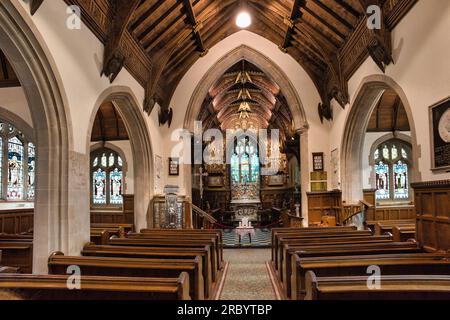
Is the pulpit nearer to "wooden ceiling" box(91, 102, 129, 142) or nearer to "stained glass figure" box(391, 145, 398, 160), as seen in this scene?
"wooden ceiling" box(91, 102, 129, 142)

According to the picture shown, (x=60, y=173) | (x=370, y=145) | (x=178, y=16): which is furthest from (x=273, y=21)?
(x=60, y=173)

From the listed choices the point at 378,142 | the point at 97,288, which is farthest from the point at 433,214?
the point at 378,142

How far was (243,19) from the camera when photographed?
10367 mm

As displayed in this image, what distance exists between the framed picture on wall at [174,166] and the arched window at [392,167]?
22.3ft

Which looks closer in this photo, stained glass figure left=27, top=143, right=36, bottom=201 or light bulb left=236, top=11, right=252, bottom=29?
light bulb left=236, top=11, right=252, bottom=29

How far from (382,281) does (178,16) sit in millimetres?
7845

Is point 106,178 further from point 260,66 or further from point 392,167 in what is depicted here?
point 392,167

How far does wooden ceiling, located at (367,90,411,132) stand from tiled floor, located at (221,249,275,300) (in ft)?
19.3

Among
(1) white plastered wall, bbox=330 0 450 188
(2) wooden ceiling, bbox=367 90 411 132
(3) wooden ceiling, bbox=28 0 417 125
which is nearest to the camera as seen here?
(1) white plastered wall, bbox=330 0 450 188

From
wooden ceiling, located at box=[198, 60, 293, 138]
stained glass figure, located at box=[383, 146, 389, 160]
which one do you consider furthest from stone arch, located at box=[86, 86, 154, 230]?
stained glass figure, located at box=[383, 146, 389, 160]

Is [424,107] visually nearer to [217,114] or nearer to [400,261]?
[400,261]

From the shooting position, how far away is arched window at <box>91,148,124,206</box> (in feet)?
42.5

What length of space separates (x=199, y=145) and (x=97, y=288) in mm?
14503
